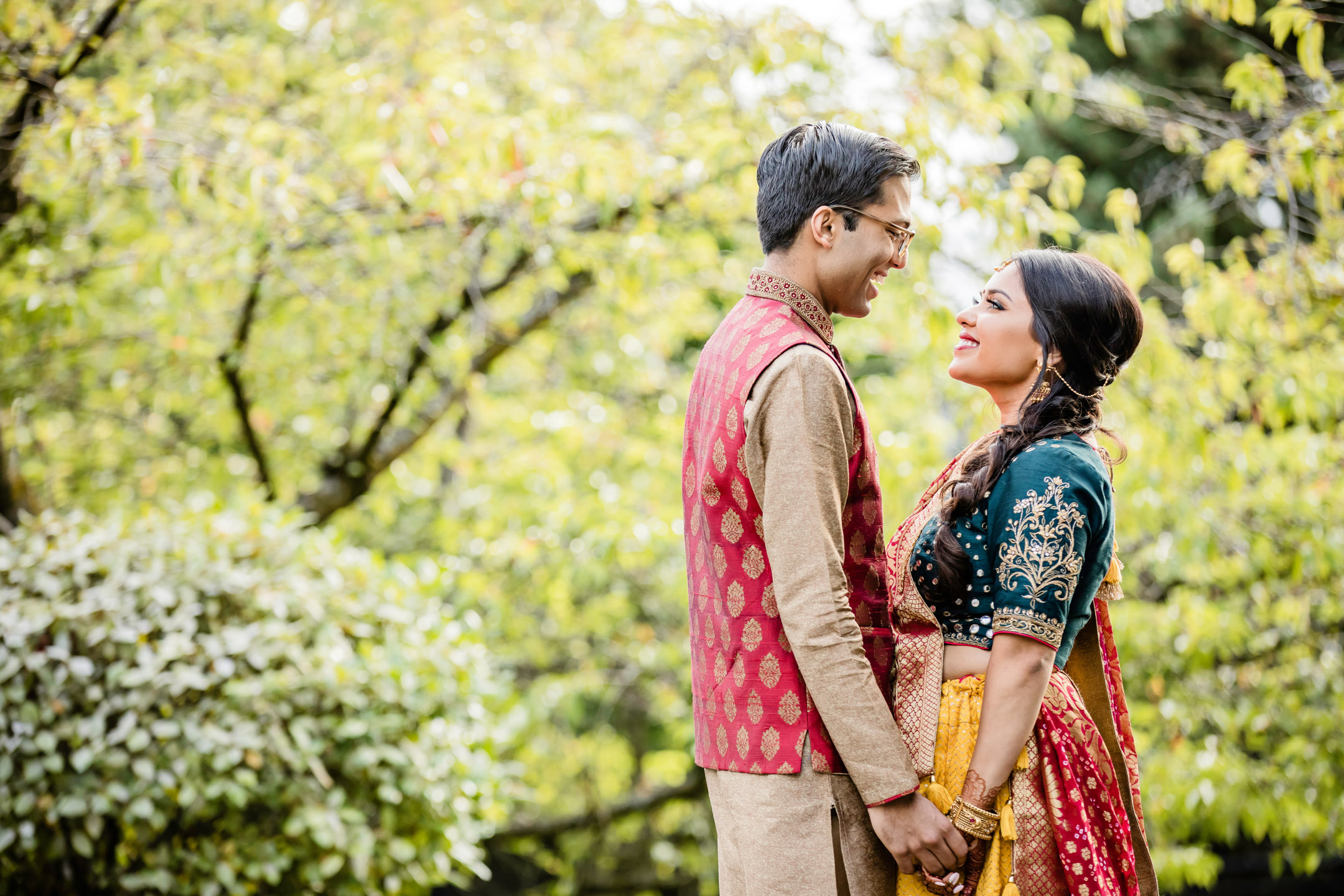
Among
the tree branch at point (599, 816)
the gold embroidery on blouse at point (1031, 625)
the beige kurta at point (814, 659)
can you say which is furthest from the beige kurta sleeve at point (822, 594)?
the tree branch at point (599, 816)

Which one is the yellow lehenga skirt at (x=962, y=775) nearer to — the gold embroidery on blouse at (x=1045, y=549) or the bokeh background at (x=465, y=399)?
the gold embroidery on blouse at (x=1045, y=549)

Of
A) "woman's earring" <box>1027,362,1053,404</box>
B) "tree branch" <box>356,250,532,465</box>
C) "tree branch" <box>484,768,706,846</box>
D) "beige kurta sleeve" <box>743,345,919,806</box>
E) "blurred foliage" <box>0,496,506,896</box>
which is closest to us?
"beige kurta sleeve" <box>743,345,919,806</box>

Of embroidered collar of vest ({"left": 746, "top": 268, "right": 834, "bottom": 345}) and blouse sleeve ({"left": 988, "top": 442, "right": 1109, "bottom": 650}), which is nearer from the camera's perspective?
blouse sleeve ({"left": 988, "top": 442, "right": 1109, "bottom": 650})

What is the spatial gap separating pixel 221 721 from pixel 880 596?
85.2 inches

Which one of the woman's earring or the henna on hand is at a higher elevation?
the woman's earring

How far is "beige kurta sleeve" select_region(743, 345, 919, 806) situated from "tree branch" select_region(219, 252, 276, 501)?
2823 mm

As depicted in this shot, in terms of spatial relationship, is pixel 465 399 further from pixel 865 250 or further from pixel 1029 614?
pixel 1029 614

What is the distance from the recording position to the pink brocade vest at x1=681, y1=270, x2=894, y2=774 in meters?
1.49

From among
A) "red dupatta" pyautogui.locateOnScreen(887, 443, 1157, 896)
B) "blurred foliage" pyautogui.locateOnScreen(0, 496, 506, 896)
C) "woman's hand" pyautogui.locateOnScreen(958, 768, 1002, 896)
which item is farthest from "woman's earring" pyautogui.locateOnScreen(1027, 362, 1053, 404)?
"blurred foliage" pyautogui.locateOnScreen(0, 496, 506, 896)

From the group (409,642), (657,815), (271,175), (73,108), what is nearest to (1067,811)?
(409,642)

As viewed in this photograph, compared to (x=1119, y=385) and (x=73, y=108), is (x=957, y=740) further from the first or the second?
(x=73, y=108)

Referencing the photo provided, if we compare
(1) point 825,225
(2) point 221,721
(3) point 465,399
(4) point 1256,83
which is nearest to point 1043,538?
(1) point 825,225

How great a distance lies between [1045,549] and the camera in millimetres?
1520

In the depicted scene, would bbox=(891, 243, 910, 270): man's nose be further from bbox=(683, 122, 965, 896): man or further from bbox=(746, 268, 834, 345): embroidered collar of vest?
bbox=(746, 268, 834, 345): embroidered collar of vest
